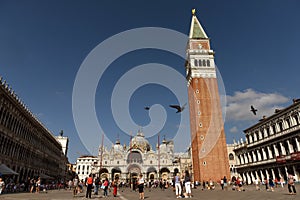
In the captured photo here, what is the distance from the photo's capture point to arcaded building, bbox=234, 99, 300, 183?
99.3ft

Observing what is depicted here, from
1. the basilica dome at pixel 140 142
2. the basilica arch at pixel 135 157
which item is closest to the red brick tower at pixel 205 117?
the basilica arch at pixel 135 157

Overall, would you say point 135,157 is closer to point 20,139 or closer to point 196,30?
point 196,30

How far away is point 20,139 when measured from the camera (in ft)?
97.3

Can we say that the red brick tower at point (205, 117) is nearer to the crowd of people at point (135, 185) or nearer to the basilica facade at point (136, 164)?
the crowd of people at point (135, 185)

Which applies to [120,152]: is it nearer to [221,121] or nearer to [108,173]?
[108,173]

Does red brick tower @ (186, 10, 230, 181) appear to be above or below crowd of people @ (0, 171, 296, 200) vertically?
above

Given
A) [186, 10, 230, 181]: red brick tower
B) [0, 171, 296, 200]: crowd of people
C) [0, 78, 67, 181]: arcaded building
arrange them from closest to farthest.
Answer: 1. [0, 171, 296, 200]: crowd of people
2. [0, 78, 67, 181]: arcaded building
3. [186, 10, 230, 181]: red brick tower

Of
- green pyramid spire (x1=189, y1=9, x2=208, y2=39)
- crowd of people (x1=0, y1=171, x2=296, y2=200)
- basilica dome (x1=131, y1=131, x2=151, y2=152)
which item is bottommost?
crowd of people (x1=0, y1=171, x2=296, y2=200)

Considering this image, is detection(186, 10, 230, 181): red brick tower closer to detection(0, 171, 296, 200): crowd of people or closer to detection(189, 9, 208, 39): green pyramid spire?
detection(189, 9, 208, 39): green pyramid spire

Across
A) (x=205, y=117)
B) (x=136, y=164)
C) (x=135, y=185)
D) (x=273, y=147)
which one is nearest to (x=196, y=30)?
(x=205, y=117)

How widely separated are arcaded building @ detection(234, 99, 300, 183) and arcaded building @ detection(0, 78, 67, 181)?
34827mm

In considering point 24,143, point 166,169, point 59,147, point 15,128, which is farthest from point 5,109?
point 166,169

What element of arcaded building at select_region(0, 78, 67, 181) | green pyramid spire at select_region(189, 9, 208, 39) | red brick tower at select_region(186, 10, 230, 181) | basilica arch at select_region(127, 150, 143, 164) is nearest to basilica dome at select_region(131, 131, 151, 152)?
basilica arch at select_region(127, 150, 143, 164)

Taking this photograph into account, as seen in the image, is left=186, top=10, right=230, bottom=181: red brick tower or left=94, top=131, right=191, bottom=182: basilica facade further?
left=94, top=131, right=191, bottom=182: basilica facade
